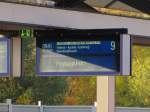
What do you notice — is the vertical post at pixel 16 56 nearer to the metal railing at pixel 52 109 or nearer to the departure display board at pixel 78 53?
the departure display board at pixel 78 53

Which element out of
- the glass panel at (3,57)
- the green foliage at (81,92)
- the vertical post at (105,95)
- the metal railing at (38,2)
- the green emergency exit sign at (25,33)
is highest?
the metal railing at (38,2)

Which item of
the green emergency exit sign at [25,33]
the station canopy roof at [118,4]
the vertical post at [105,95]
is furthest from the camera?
the vertical post at [105,95]

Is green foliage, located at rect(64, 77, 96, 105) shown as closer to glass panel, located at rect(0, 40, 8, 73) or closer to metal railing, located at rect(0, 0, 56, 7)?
glass panel, located at rect(0, 40, 8, 73)

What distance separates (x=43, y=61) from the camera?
9367 millimetres

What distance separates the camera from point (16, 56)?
9.27 meters

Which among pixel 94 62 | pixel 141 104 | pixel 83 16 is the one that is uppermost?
pixel 83 16

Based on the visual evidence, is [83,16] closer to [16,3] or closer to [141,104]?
[16,3]

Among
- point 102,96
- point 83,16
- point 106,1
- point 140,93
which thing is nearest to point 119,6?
point 106,1

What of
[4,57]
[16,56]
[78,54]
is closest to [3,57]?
[4,57]

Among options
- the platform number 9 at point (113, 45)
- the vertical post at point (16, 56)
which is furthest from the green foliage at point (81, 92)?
the platform number 9 at point (113, 45)

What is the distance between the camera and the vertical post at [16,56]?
9.20 metres

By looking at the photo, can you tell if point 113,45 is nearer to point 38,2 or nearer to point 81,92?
point 38,2

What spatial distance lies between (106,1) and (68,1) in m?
0.72

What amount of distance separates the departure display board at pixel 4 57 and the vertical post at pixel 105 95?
2034 millimetres
